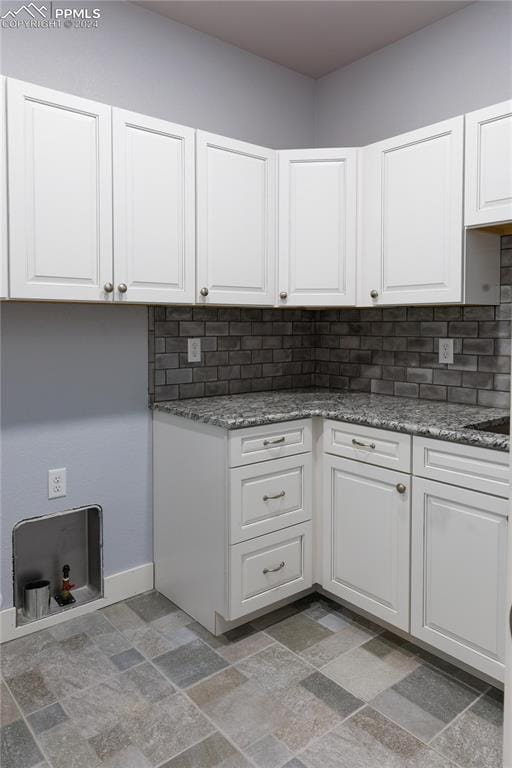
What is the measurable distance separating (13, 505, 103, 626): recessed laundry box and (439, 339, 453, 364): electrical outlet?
1.72m

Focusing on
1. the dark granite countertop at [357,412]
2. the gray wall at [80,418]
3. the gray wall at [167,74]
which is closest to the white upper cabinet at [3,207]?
the gray wall at [80,418]

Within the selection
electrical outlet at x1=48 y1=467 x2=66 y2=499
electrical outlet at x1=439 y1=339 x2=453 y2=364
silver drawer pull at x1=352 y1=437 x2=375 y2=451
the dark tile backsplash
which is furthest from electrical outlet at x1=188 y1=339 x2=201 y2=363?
electrical outlet at x1=439 y1=339 x2=453 y2=364

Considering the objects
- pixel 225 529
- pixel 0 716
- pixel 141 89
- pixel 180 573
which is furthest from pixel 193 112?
pixel 0 716

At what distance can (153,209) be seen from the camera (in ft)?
7.35

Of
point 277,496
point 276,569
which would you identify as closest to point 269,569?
point 276,569

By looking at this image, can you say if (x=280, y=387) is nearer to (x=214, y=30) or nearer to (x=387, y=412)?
(x=387, y=412)

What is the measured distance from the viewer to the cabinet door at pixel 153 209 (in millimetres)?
2150

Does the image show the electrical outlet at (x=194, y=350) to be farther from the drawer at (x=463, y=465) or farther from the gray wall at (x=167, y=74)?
the drawer at (x=463, y=465)

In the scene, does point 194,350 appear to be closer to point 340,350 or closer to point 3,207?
point 340,350

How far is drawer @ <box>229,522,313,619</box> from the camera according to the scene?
223 cm

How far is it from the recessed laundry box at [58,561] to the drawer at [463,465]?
56.0 inches

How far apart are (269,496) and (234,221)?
1.21 meters

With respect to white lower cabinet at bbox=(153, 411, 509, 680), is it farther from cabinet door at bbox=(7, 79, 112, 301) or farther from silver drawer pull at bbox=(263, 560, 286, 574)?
cabinet door at bbox=(7, 79, 112, 301)

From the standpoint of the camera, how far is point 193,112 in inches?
106
